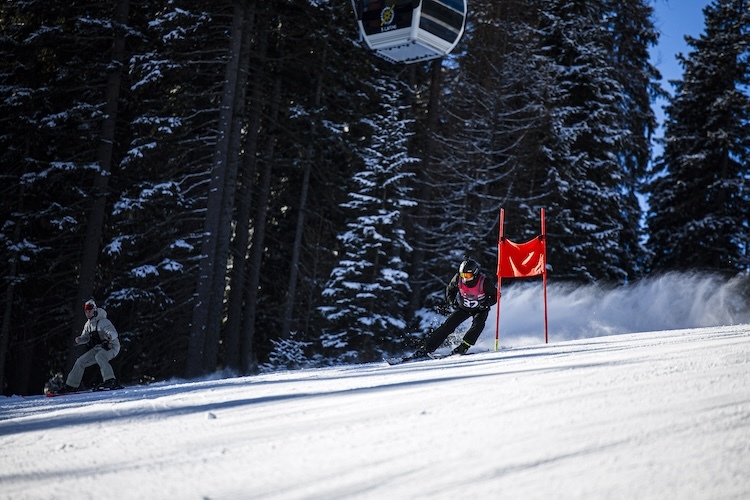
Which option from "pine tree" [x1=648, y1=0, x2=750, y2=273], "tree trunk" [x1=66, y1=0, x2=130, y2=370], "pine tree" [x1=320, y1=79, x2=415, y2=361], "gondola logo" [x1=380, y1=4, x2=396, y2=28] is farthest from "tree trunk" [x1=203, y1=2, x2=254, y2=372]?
"pine tree" [x1=648, y1=0, x2=750, y2=273]

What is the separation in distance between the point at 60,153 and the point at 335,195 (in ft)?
30.7

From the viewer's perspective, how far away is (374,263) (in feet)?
71.6

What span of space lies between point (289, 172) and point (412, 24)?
31.2ft

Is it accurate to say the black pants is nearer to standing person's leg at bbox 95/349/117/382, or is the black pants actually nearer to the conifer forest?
standing person's leg at bbox 95/349/117/382

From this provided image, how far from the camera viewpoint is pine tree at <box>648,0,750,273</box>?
91.2 feet

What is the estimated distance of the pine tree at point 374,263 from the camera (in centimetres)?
2094

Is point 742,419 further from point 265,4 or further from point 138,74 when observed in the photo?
point 138,74

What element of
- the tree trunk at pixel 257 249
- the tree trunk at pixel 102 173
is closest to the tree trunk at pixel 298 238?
the tree trunk at pixel 257 249

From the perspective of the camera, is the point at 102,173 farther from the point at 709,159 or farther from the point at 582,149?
the point at 709,159

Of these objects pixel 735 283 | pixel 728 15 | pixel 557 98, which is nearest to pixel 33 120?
pixel 557 98

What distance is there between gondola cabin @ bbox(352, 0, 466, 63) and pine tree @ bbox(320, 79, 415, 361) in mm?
4734

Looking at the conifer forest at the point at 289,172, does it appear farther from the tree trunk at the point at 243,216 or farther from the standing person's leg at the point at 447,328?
the standing person's leg at the point at 447,328

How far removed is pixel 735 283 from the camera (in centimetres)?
1803

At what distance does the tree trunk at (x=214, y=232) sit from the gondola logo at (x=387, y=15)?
12.7 ft
